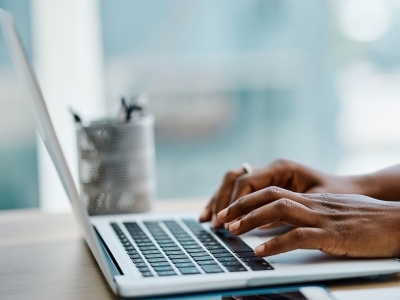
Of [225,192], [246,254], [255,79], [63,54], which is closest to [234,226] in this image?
[246,254]

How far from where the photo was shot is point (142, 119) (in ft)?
3.91

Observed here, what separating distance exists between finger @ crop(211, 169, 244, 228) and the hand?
20cm

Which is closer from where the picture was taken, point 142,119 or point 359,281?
point 359,281

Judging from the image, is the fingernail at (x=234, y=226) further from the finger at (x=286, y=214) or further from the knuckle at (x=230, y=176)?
the knuckle at (x=230, y=176)

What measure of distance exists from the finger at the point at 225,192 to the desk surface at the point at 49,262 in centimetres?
17

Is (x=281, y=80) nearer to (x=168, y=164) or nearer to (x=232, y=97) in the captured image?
(x=232, y=97)

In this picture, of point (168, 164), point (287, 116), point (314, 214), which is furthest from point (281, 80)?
point (314, 214)

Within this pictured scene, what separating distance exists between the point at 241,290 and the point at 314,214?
145 millimetres

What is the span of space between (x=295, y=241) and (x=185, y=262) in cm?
13

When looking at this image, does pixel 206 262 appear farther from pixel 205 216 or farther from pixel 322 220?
pixel 205 216

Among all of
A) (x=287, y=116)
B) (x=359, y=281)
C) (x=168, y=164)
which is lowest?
(x=168, y=164)

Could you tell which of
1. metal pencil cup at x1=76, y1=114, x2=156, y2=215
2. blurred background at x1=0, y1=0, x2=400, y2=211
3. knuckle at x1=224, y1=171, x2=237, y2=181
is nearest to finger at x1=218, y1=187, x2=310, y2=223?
knuckle at x1=224, y1=171, x2=237, y2=181

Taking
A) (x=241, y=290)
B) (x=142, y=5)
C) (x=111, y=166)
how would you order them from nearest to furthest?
(x=241, y=290) < (x=111, y=166) < (x=142, y=5)

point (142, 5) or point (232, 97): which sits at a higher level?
point (142, 5)
